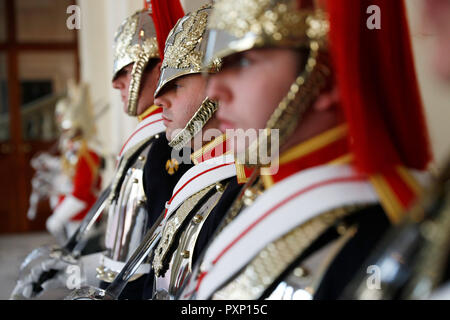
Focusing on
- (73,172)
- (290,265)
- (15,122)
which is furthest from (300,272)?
(15,122)

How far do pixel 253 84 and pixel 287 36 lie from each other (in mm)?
84

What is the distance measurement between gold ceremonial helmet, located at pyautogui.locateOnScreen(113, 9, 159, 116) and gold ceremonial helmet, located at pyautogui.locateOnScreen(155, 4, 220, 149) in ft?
1.21

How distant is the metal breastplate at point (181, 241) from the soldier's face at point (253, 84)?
1.49 feet

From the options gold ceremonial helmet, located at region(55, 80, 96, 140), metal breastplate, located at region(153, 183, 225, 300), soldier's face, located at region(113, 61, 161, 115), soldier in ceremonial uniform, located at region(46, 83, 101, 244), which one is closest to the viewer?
metal breastplate, located at region(153, 183, 225, 300)

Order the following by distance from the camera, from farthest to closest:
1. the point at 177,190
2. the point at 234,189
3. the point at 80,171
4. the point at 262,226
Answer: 1. the point at 80,171
2. the point at 177,190
3. the point at 234,189
4. the point at 262,226

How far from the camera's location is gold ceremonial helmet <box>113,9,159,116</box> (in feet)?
5.99

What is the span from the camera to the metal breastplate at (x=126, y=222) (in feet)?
5.70

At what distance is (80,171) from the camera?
3979 mm

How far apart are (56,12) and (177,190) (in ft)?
19.8

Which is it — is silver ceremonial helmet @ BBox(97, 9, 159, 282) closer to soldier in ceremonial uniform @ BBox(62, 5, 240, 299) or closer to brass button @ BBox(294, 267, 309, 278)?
soldier in ceremonial uniform @ BBox(62, 5, 240, 299)

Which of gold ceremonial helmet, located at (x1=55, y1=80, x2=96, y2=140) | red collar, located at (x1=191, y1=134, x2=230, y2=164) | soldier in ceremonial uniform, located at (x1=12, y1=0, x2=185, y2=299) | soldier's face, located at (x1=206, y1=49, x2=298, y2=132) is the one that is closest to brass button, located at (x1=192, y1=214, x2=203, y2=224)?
red collar, located at (x1=191, y1=134, x2=230, y2=164)
